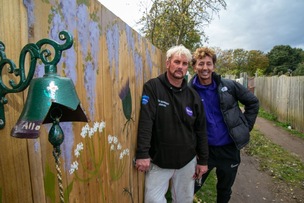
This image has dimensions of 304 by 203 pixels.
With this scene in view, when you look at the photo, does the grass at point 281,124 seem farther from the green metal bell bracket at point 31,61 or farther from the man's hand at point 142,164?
the green metal bell bracket at point 31,61

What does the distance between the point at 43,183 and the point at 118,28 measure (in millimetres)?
1270

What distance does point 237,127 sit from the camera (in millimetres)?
3004

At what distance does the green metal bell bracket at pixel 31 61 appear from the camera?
0.76 metres

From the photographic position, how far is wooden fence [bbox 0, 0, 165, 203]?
976 mm

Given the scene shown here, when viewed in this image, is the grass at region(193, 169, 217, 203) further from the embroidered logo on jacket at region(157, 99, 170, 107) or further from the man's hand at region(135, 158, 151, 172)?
the embroidered logo on jacket at region(157, 99, 170, 107)

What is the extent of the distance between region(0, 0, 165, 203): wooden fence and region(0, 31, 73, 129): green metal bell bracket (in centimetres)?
4

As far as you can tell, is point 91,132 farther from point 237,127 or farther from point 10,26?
point 237,127

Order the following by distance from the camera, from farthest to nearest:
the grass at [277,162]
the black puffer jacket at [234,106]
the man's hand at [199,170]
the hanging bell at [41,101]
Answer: the grass at [277,162] → the black puffer jacket at [234,106] → the man's hand at [199,170] → the hanging bell at [41,101]

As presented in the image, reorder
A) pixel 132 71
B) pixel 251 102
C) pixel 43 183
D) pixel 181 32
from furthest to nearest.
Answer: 1. pixel 181 32
2. pixel 251 102
3. pixel 132 71
4. pixel 43 183

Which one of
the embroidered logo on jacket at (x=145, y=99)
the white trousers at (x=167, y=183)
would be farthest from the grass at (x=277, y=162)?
the embroidered logo on jacket at (x=145, y=99)

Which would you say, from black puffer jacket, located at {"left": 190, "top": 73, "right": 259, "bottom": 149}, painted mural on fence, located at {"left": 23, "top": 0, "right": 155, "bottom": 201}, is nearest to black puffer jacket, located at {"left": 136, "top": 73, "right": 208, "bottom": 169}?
painted mural on fence, located at {"left": 23, "top": 0, "right": 155, "bottom": 201}

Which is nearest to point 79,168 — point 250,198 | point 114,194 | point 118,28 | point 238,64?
point 114,194

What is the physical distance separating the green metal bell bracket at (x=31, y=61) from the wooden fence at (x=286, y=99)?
9.50 m

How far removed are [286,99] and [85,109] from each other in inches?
412
